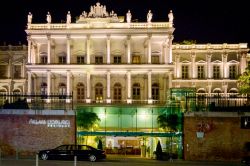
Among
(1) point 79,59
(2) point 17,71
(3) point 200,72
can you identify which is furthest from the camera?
(2) point 17,71

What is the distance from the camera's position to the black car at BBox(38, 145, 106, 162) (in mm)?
34344

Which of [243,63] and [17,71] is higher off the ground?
[243,63]

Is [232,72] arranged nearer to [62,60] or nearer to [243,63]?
[243,63]

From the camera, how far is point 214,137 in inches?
1423

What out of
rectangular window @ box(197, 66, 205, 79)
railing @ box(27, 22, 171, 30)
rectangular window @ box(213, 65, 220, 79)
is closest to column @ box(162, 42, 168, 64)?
railing @ box(27, 22, 171, 30)

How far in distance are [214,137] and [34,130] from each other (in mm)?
14015

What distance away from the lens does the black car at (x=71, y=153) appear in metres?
34.3

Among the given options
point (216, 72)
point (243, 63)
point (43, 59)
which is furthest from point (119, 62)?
point (243, 63)

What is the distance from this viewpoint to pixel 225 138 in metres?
36.0

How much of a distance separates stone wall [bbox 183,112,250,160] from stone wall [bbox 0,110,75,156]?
9.13 meters

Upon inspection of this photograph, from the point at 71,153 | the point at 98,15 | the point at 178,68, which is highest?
the point at 98,15

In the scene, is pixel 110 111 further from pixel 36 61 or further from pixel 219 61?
pixel 219 61

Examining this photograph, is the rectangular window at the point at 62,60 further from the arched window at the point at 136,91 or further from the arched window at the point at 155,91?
the arched window at the point at 155,91

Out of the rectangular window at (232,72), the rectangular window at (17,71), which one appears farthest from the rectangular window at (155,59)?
the rectangular window at (17,71)
